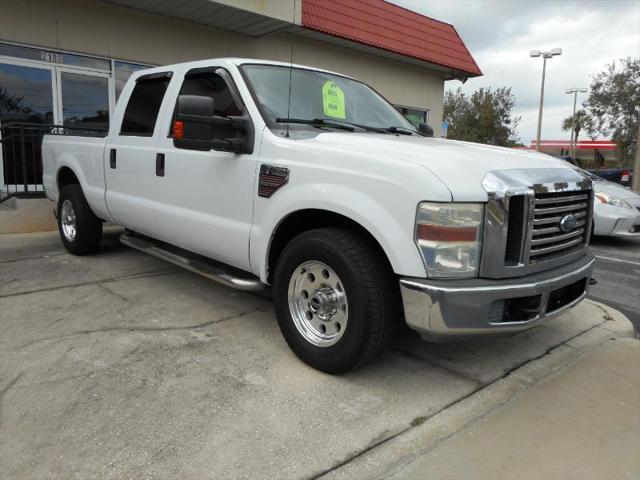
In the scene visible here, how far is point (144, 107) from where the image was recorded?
183 inches

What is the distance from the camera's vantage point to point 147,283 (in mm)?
4871

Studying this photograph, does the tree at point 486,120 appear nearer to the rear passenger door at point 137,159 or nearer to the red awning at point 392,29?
the red awning at point 392,29

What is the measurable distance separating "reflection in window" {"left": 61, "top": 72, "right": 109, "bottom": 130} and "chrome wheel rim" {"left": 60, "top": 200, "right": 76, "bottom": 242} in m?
3.33

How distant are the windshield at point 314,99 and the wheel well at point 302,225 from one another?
67 cm

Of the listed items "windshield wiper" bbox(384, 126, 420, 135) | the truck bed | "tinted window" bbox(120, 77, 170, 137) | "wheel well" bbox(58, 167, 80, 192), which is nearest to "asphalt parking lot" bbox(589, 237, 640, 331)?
"windshield wiper" bbox(384, 126, 420, 135)

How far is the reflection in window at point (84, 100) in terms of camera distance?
8781mm

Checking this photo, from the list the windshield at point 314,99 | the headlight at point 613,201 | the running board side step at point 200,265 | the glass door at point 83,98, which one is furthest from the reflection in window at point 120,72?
the headlight at point 613,201

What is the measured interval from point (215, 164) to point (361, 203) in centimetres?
138

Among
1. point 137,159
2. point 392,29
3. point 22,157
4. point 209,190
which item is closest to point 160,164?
point 137,159

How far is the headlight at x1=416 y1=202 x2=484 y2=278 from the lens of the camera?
2.52 metres

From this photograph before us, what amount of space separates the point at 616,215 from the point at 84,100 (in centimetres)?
930

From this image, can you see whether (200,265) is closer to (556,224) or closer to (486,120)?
(556,224)

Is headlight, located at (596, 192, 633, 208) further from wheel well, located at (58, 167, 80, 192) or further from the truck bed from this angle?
wheel well, located at (58, 167, 80, 192)

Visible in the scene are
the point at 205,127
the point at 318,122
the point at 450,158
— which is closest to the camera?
the point at 450,158
